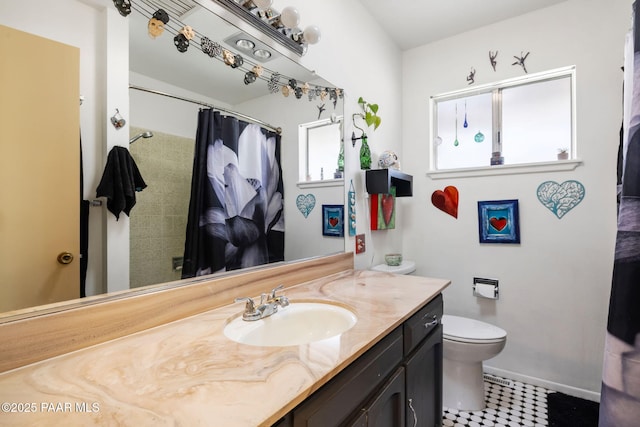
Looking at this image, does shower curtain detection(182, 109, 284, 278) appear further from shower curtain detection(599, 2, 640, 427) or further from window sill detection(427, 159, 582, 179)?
window sill detection(427, 159, 582, 179)

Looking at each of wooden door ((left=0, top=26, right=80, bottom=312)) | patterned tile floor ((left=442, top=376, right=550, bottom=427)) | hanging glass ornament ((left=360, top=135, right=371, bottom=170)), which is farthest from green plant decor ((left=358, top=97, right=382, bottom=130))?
patterned tile floor ((left=442, top=376, right=550, bottom=427))

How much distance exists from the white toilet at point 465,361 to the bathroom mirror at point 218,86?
2.80 feet

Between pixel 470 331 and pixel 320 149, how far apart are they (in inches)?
54.0

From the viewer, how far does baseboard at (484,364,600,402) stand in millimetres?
1832

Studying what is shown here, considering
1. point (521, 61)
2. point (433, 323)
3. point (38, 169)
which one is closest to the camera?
point (38, 169)

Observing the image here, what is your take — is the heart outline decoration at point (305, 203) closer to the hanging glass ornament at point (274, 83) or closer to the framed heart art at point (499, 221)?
the hanging glass ornament at point (274, 83)

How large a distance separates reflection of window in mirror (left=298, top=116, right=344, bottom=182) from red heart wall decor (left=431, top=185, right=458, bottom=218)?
3.28ft

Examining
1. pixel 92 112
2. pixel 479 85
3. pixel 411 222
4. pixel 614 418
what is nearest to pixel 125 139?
pixel 92 112

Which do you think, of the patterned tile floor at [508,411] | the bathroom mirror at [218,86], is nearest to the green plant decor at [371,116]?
the bathroom mirror at [218,86]

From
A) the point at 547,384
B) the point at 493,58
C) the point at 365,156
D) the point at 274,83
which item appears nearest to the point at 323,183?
the point at 365,156

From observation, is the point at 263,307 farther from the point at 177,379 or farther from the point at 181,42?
the point at 181,42

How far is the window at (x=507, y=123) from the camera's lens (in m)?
2.03

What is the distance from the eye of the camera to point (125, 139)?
0.85 meters

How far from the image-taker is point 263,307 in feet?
3.25
